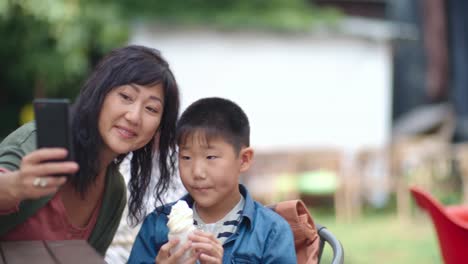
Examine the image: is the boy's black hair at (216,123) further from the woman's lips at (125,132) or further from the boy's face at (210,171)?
the woman's lips at (125,132)

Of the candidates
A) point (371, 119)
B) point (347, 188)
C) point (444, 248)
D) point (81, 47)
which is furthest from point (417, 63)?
point (444, 248)

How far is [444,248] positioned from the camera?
3287 millimetres

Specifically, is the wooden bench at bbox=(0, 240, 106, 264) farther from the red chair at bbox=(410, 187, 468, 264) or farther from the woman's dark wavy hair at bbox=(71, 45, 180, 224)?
the red chair at bbox=(410, 187, 468, 264)

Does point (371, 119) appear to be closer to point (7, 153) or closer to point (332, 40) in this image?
point (332, 40)

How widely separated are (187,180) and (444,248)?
1190mm

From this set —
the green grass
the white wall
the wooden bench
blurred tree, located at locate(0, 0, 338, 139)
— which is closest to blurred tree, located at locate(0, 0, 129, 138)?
blurred tree, located at locate(0, 0, 338, 139)

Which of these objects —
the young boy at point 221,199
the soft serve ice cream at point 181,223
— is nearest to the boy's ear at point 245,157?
the young boy at point 221,199

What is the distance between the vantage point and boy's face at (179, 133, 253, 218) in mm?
2711

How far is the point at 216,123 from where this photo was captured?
109 inches

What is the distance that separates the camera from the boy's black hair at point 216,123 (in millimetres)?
2766

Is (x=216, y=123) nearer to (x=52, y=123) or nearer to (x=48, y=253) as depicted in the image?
(x=48, y=253)

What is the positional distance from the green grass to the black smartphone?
13.1 ft

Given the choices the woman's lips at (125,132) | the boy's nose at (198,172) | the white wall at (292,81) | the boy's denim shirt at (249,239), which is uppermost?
the woman's lips at (125,132)

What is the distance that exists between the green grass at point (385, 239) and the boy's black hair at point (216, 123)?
10.3 ft
